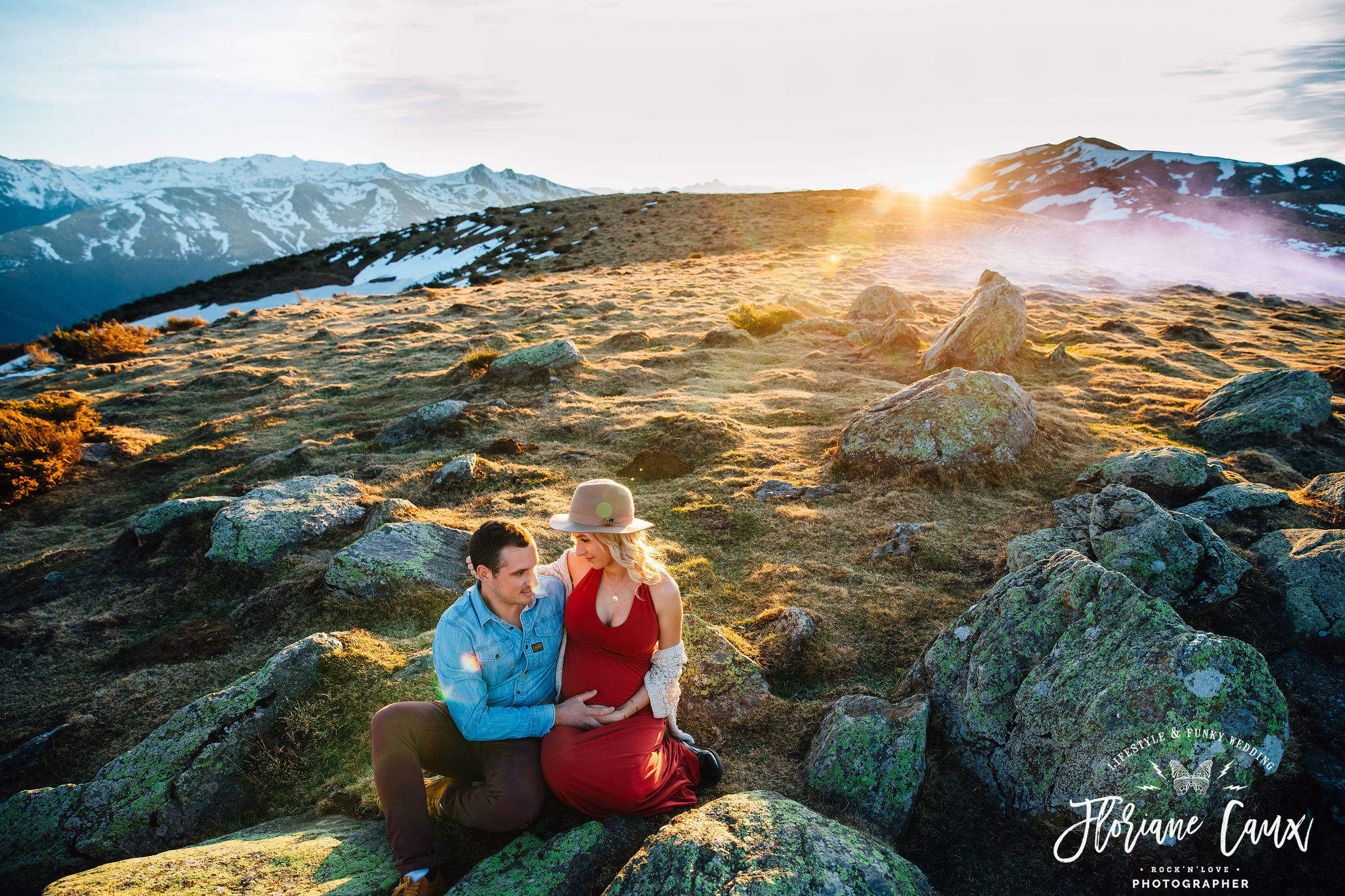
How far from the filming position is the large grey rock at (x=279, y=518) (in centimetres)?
858

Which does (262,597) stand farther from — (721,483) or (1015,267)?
(1015,267)

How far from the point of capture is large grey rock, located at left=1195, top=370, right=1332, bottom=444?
451 inches

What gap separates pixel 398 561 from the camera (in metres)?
7.83

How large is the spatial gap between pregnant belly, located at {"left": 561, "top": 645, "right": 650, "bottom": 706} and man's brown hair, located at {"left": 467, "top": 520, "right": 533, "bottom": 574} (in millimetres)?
1072

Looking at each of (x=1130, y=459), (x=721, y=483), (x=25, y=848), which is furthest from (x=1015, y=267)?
(x=25, y=848)

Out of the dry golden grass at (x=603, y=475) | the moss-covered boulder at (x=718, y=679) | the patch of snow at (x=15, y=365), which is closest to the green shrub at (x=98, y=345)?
the patch of snow at (x=15, y=365)

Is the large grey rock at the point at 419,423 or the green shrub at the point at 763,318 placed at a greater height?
the green shrub at the point at 763,318

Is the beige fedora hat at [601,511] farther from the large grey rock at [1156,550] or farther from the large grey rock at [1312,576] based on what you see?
the large grey rock at [1312,576]

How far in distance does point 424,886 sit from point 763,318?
20.7 m

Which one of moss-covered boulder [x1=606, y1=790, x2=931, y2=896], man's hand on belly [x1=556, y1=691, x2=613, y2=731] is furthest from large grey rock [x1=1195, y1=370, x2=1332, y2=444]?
man's hand on belly [x1=556, y1=691, x2=613, y2=731]

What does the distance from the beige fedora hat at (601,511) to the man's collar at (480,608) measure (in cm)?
74

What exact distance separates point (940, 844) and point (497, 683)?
12.1 ft

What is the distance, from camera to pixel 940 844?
4367 mm

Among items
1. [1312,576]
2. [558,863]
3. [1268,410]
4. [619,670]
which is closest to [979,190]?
[1268,410]
